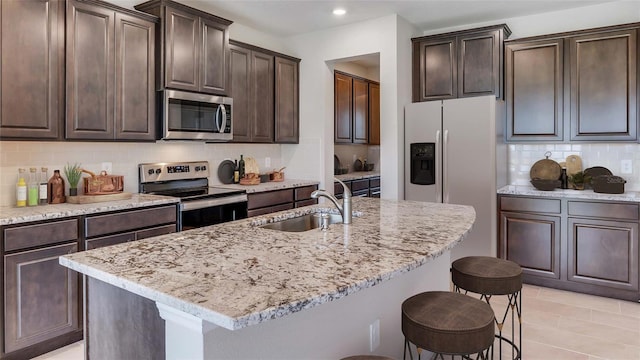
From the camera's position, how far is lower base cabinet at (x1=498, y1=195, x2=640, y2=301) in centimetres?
335

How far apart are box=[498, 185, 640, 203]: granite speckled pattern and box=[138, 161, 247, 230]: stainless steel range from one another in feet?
8.38

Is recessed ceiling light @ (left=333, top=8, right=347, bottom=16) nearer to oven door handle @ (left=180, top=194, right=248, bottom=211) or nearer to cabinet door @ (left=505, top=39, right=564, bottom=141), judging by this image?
cabinet door @ (left=505, top=39, right=564, bottom=141)

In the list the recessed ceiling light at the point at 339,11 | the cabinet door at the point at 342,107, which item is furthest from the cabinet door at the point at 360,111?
the recessed ceiling light at the point at 339,11

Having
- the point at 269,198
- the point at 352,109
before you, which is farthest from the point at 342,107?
the point at 269,198

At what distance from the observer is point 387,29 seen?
4.18m

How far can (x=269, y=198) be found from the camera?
4.09 meters

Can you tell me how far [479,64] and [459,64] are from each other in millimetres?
196

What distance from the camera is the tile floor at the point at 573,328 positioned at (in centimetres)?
252

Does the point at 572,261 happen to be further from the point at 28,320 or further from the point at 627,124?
the point at 28,320

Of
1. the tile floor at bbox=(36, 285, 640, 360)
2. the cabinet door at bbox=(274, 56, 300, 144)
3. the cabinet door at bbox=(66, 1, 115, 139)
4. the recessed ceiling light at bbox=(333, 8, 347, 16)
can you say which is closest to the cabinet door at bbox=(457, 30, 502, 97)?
the recessed ceiling light at bbox=(333, 8, 347, 16)

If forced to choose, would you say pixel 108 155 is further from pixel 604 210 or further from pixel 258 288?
pixel 604 210

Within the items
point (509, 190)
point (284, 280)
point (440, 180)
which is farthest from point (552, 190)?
point (284, 280)

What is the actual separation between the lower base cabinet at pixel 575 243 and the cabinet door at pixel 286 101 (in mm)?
2441

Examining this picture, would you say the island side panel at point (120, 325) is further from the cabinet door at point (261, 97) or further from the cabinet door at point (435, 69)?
the cabinet door at point (435, 69)
